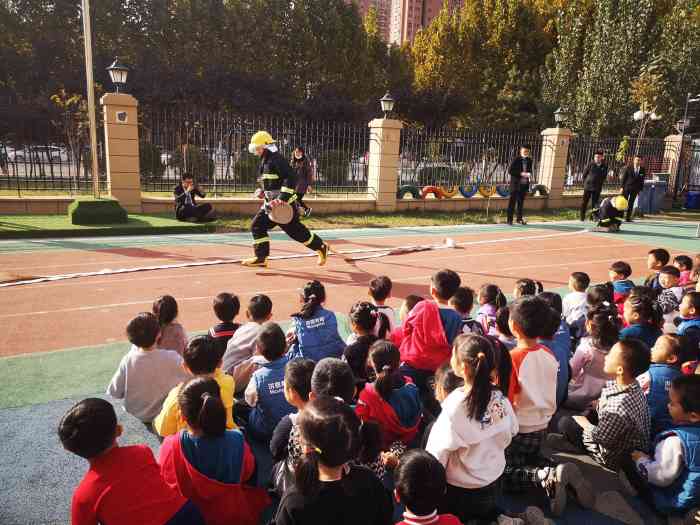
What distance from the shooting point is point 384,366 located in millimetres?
3318

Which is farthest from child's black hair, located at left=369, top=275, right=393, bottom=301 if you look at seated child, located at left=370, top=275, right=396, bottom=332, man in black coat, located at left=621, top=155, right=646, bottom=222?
man in black coat, located at left=621, top=155, right=646, bottom=222

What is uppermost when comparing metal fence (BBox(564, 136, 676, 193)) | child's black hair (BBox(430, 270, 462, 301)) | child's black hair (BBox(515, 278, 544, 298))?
metal fence (BBox(564, 136, 676, 193))

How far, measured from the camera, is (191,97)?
28.3 meters

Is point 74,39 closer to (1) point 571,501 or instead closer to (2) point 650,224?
(2) point 650,224

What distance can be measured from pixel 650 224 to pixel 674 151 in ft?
19.9

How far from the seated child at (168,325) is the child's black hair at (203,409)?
1.86 m

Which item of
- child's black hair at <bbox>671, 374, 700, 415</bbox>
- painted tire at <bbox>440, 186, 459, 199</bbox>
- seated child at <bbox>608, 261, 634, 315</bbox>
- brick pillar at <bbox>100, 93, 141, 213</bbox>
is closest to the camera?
child's black hair at <bbox>671, 374, 700, 415</bbox>

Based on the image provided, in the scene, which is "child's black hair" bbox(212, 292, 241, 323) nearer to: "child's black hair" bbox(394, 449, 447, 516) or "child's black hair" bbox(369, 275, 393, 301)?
"child's black hair" bbox(369, 275, 393, 301)

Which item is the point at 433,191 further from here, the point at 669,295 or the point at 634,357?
the point at 634,357

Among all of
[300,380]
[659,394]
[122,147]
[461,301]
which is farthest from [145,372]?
[122,147]

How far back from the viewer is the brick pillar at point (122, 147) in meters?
13.2

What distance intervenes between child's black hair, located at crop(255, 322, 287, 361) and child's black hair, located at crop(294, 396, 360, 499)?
4.36ft

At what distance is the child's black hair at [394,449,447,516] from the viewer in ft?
6.95

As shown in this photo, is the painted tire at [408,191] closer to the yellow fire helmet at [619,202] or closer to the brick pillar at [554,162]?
the brick pillar at [554,162]
